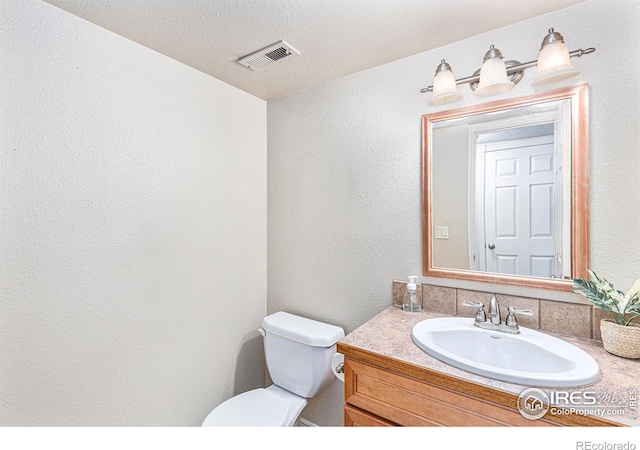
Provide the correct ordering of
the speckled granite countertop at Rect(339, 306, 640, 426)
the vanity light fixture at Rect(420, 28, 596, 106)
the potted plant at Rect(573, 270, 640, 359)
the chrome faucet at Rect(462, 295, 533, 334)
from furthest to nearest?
the chrome faucet at Rect(462, 295, 533, 334)
the vanity light fixture at Rect(420, 28, 596, 106)
the potted plant at Rect(573, 270, 640, 359)
the speckled granite countertop at Rect(339, 306, 640, 426)

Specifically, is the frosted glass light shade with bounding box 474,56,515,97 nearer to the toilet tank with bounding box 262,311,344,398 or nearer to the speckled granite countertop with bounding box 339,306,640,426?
the speckled granite countertop with bounding box 339,306,640,426

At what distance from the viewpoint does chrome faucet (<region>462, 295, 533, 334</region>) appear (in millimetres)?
1091

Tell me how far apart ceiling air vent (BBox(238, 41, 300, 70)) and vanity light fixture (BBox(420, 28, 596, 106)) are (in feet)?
2.22

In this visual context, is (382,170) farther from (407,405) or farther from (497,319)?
(407,405)

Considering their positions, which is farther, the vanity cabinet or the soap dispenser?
the soap dispenser

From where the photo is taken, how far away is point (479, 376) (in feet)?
2.68

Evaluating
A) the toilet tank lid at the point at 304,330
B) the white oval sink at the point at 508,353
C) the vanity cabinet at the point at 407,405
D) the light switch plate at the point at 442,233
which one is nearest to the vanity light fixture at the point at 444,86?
the light switch plate at the point at 442,233

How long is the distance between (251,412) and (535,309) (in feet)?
4.31

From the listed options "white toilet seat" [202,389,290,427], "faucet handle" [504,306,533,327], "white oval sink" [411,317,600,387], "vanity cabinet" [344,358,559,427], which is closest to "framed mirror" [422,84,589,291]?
"faucet handle" [504,306,533,327]

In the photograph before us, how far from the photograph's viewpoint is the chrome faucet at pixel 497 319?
3.58 feet

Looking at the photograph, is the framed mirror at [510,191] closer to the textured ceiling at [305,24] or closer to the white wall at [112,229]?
the textured ceiling at [305,24]

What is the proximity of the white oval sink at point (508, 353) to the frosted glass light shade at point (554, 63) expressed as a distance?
92 cm

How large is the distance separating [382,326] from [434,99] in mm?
986

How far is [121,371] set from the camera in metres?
1.25
